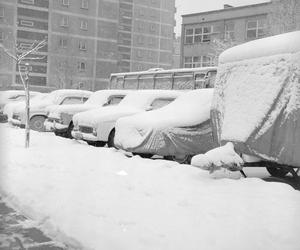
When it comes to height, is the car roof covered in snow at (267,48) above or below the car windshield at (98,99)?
above

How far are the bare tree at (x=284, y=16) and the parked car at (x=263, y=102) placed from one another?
38.1ft

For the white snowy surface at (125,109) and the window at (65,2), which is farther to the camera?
the window at (65,2)

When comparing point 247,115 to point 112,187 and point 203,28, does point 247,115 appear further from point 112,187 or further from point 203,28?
point 203,28

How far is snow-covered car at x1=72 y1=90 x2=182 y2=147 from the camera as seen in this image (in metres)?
10.9

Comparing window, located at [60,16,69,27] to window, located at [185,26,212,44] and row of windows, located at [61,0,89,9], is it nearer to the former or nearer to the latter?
row of windows, located at [61,0,89,9]

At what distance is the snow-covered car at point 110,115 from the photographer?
35.7 feet

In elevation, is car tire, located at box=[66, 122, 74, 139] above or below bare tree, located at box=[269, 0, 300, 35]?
below

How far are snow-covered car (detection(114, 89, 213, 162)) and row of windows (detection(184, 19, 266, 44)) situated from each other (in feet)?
53.5

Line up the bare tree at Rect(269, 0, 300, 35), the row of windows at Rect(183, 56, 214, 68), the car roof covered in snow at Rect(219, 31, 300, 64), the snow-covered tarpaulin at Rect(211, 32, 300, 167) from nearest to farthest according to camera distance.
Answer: the snow-covered tarpaulin at Rect(211, 32, 300, 167) < the car roof covered in snow at Rect(219, 31, 300, 64) < the bare tree at Rect(269, 0, 300, 35) < the row of windows at Rect(183, 56, 214, 68)

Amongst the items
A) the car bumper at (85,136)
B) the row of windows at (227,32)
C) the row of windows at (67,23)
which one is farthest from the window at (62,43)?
the car bumper at (85,136)

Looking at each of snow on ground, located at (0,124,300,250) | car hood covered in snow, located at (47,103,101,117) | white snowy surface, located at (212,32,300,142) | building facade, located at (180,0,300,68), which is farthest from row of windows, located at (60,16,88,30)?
white snowy surface, located at (212,32,300,142)

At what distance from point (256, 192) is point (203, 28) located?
110 ft

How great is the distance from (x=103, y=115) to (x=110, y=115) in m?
0.17

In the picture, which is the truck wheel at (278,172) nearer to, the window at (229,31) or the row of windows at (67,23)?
the window at (229,31)
